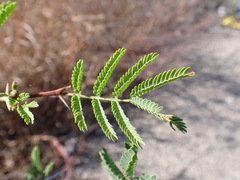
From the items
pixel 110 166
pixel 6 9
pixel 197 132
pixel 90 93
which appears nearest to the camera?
pixel 6 9

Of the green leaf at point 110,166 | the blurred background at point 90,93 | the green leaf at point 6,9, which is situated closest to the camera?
the green leaf at point 6,9

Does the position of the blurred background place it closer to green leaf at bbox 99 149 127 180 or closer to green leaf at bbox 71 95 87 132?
green leaf at bbox 99 149 127 180

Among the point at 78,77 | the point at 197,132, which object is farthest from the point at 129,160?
the point at 197,132

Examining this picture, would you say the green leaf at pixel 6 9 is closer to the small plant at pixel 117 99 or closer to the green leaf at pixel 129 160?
the small plant at pixel 117 99

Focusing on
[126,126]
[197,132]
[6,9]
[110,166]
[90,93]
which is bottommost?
[197,132]

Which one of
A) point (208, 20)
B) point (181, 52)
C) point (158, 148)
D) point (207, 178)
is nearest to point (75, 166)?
point (158, 148)

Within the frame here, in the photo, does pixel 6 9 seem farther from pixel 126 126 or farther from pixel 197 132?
pixel 197 132

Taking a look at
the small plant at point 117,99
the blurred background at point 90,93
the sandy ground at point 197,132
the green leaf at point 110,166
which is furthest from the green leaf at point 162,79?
the sandy ground at point 197,132

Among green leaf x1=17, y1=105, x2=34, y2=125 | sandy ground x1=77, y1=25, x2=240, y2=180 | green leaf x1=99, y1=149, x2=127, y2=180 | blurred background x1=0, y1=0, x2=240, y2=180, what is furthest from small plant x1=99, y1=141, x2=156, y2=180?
sandy ground x1=77, y1=25, x2=240, y2=180
